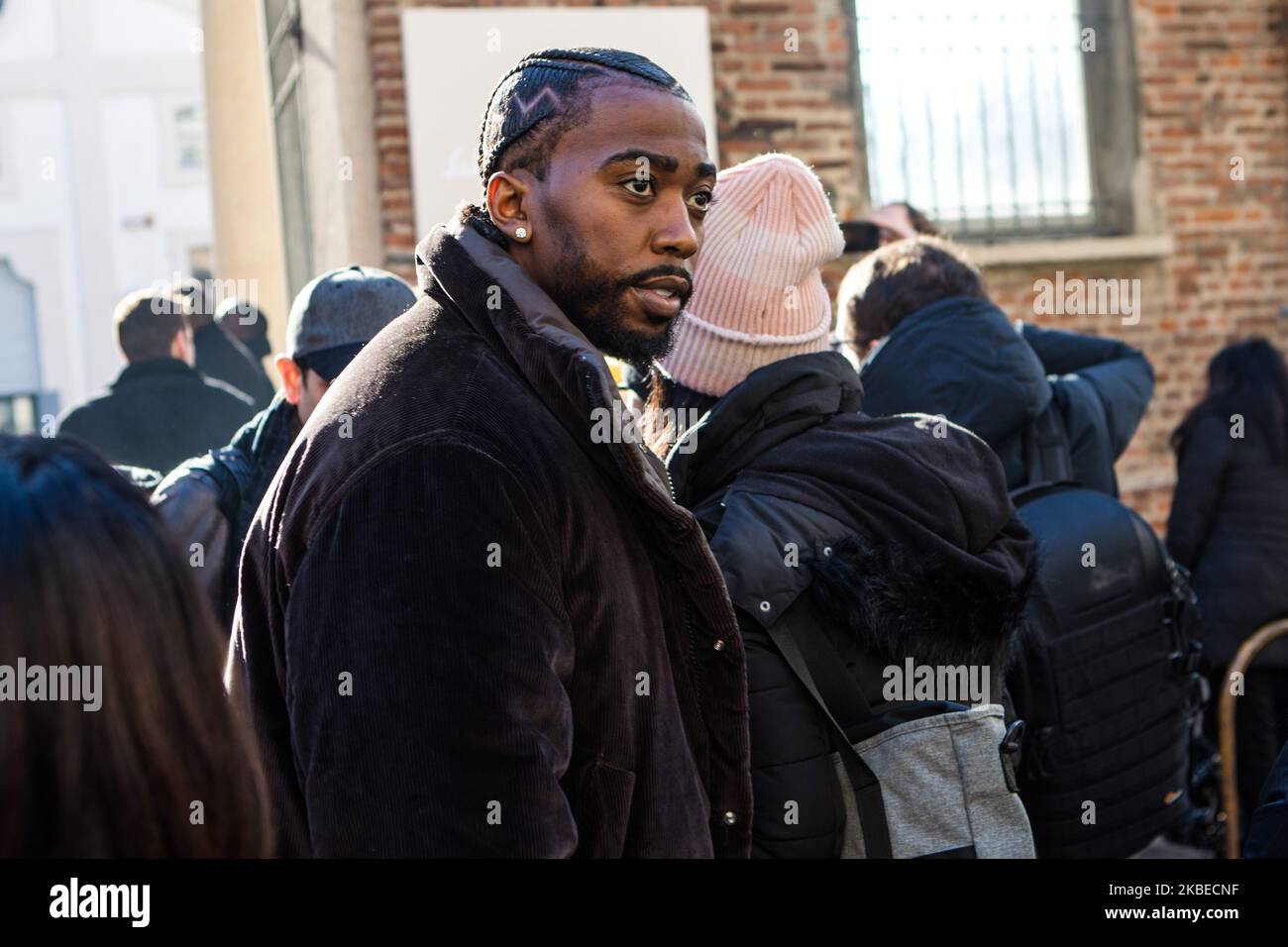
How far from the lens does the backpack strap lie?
2.30 meters

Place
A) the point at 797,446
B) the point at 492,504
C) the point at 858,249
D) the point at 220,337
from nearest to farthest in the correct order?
the point at 492,504 < the point at 797,446 < the point at 858,249 < the point at 220,337

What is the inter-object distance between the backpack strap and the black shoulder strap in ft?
5.29

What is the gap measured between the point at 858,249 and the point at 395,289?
2.85m

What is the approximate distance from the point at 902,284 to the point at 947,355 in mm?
241

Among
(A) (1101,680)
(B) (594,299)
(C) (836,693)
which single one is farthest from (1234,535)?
(B) (594,299)

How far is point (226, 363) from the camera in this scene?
648cm

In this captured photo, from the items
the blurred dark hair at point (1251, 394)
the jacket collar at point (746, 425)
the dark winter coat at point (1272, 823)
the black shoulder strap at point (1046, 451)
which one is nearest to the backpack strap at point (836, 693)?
the jacket collar at point (746, 425)

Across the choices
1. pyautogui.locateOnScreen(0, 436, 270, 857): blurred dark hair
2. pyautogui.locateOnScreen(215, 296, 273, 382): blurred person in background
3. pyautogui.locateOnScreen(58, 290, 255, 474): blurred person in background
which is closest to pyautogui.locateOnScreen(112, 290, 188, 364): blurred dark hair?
pyautogui.locateOnScreen(58, 290, 255, 474): blurred person in background

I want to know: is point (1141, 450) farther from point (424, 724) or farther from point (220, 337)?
point (424, 724)

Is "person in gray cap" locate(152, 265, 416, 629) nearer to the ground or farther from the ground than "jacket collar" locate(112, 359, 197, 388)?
nearer to the ground

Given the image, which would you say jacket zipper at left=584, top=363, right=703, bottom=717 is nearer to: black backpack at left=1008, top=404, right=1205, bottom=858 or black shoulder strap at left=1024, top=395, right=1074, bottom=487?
black backpack at left=1008, top=404, right=1205, bottom=858
